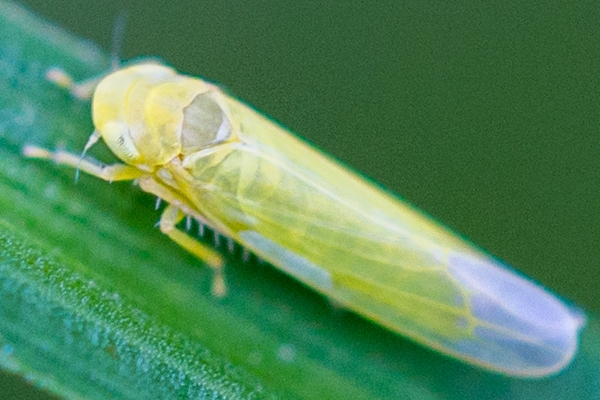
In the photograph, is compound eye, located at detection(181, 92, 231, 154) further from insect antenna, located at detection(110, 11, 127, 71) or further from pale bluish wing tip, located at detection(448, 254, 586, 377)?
pale bluish wing tip, located at detection(448, 254, 586, 377)

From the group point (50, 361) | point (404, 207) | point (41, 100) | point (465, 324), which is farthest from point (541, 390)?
point (41, 100)

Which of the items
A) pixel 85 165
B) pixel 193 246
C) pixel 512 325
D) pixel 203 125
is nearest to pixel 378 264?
pixel 512 325

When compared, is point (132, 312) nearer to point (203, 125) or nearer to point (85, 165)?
point (85, 165)

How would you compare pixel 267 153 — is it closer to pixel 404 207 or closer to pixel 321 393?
pixel 404 207

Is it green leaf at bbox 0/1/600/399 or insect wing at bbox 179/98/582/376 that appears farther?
insect wing at bbox 179/98/582/376

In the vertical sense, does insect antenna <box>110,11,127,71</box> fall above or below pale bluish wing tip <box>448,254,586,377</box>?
above

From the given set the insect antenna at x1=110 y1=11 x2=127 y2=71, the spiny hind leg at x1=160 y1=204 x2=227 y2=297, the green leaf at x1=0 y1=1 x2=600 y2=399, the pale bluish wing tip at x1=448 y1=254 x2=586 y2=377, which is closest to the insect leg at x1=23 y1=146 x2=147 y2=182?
the green leaf at x1=0 y1=1 x2=600 y2=399

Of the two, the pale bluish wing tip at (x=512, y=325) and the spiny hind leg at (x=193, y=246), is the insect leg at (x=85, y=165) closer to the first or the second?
the spiny hind leg at (x=193, y=246)
